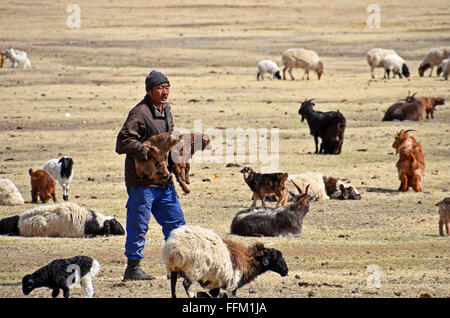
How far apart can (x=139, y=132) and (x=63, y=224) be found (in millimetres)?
3630

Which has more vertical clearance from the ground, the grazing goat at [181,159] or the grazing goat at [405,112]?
the grazing goat at [405,112]

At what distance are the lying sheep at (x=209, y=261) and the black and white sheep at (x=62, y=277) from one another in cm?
76

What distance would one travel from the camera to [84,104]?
2520cm

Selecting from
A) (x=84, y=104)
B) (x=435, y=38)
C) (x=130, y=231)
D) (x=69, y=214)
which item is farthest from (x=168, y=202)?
(x=435, y=38)

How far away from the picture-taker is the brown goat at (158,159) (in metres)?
8.01

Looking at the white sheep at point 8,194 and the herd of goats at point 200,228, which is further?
Result: the white sheep at point 8,194

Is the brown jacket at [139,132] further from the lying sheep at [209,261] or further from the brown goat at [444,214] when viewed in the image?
the brown goat at [444,214]

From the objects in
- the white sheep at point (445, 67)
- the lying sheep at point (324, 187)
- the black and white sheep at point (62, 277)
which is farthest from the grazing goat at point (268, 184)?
the white sheep at point (445, 67)

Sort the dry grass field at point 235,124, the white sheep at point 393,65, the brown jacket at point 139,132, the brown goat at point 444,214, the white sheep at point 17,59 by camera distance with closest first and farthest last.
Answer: the brown jacket at point 139,132
the dry grass field at point 235,124
the brown goat at point 444,214
the white sheep at point 17,59
the white sheep at point 393,65

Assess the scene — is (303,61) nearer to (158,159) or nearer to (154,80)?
(154,80)

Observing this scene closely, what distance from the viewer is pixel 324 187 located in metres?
14.3

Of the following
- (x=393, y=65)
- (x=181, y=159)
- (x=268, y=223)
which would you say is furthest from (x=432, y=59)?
(x=181, y=159)

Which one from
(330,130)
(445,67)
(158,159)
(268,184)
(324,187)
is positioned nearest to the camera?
(158,159)

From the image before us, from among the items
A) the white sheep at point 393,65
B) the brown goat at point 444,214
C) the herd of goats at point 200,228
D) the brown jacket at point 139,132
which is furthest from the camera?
the white sheep at point 393,65
